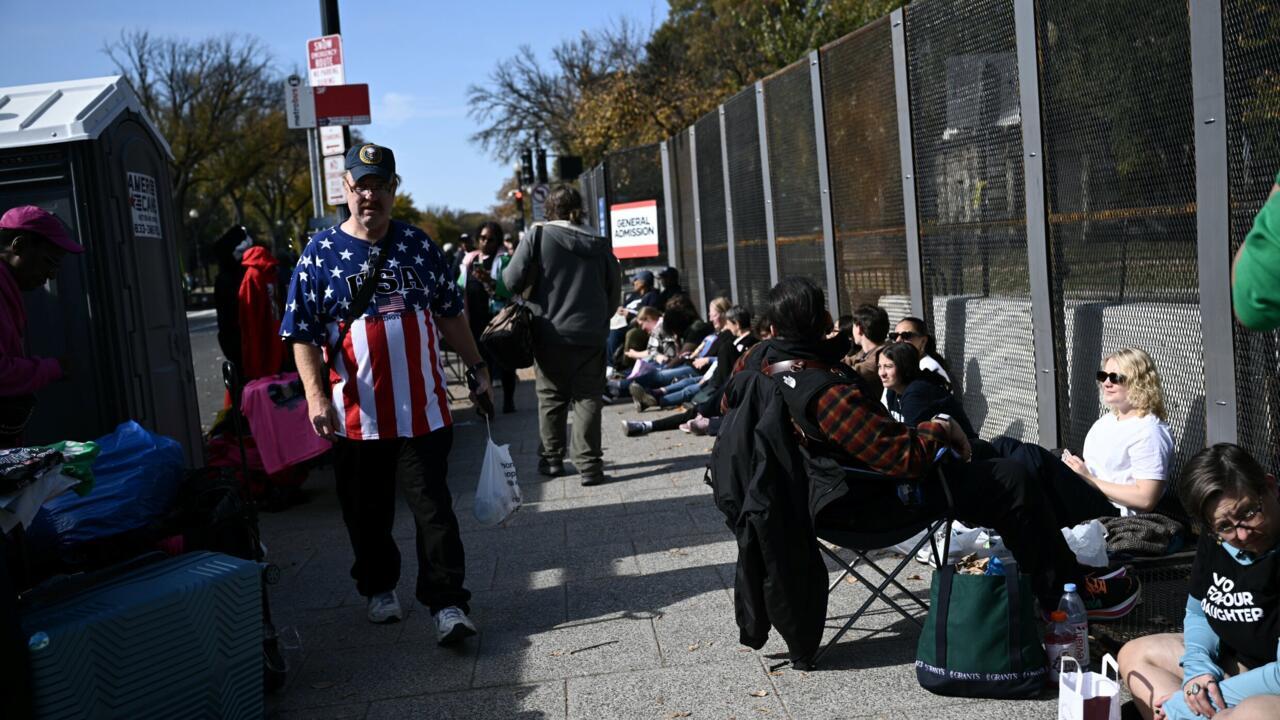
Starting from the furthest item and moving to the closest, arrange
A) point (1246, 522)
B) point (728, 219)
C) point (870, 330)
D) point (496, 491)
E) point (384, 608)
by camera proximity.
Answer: point (728, 219)
point (870, 330)
point (496, 491)
point (384, 608)
point (1246, 522)

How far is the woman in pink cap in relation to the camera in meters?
4.26

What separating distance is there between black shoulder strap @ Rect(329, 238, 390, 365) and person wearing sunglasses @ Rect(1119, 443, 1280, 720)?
10.0 ft

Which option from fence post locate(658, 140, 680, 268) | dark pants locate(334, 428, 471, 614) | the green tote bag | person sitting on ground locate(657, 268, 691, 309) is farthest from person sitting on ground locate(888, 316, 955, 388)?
fence post locate(658, 140, 680, 268)

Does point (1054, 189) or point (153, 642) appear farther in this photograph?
point (1054, 189)

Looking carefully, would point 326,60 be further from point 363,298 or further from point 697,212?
point 363,298

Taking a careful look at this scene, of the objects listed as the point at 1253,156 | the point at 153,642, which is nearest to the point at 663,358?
the point at 1253,156

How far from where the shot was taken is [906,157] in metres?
7.10

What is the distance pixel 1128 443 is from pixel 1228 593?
61.3 inches

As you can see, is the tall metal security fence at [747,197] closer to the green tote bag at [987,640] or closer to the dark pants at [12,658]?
the green tote bag at [987,640]

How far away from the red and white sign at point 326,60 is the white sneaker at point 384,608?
6.27 meters

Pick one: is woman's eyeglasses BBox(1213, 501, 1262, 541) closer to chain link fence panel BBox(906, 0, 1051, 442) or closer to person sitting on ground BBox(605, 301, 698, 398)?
chain link fence panel BBox(906, 0, 1051, 442)

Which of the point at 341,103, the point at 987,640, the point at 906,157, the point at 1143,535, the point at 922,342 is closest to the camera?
the point at 987,640

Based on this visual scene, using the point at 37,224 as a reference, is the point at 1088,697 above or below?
below

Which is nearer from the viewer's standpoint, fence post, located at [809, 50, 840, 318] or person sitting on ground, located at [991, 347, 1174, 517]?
person sitting on ground, located at [991, 347, 1174, 517]
